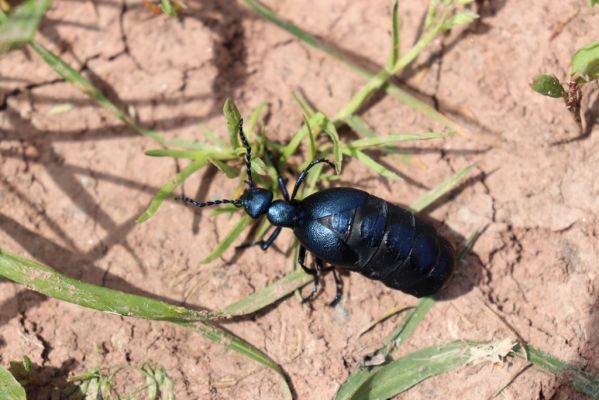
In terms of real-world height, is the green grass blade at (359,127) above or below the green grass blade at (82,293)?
above

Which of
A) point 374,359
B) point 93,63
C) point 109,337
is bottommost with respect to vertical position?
point 374,359

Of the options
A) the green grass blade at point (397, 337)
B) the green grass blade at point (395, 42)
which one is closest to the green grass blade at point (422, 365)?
the green grass blade at point (397, 337)

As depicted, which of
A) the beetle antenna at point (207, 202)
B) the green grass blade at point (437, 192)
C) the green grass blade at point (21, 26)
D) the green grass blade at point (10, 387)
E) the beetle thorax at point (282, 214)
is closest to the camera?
the green grass blade at point (21, 26)

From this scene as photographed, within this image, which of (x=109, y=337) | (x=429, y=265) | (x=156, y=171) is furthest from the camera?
(x=156, y=171)

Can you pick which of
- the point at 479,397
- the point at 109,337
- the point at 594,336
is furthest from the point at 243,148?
the point at 594,336

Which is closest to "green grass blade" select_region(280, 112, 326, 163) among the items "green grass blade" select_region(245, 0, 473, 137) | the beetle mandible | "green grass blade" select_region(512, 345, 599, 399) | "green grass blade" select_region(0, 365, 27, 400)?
"green grass blade" select_region(245, 0, 473, 137)

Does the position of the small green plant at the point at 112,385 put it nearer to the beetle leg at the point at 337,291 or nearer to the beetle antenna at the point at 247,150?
the beetle leg at the point at 337,291

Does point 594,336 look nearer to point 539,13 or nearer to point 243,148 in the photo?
point 539,13
